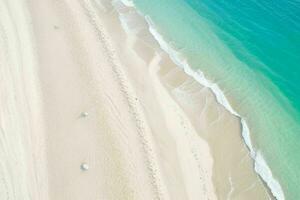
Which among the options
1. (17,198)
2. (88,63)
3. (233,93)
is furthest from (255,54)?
(17,198)

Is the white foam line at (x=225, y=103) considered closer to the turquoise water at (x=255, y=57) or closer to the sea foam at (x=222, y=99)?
the sea foam at (x=222, y=99)

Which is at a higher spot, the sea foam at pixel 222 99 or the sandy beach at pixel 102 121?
the sea foam at pixel 222 99

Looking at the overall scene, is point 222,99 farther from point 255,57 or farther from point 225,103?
point 255,57

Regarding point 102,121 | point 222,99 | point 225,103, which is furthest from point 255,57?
point 102,121

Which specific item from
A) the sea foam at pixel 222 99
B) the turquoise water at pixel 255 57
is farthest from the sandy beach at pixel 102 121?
the turquoise water at pixel 255 57

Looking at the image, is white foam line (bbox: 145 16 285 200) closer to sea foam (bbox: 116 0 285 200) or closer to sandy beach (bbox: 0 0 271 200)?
sea foam (bbox: 116 0 285 200)

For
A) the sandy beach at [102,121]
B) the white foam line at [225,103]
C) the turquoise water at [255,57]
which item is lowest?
the sandy beach at [102,121]

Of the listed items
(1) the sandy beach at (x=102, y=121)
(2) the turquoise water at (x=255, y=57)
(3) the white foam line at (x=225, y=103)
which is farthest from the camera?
(2) the turquoise water at (x=255, y=57)
